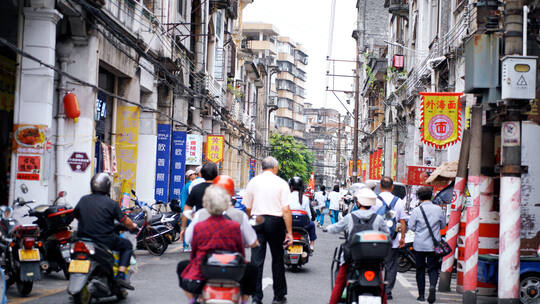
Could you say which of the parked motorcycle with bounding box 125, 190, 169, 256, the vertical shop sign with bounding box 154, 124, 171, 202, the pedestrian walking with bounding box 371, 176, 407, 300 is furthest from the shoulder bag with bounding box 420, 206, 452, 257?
the vertical shop sign with bounding box 154, 124, 171, 202

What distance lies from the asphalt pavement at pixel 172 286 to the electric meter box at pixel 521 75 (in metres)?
3.33

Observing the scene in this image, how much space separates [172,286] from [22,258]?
8.37 ft

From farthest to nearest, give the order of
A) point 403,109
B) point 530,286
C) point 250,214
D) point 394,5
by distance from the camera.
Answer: point 394,5
point 403,109
point 530,286
point 250,214

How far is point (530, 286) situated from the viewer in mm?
10477

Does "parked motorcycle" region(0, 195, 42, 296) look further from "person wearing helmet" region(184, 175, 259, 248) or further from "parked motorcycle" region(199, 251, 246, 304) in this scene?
"parked motorcycle" region(199, 251, 246, 304)

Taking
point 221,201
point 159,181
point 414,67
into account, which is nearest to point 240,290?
point 221,201

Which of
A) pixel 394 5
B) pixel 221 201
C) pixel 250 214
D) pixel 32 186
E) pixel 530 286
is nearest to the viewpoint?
pixel 221 201

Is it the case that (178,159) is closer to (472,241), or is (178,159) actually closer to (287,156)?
(472,241)

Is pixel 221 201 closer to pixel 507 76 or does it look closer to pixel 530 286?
pixel 507 76

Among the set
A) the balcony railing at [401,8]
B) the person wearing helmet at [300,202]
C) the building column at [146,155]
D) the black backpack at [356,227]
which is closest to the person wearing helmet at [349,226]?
the black backpack at [356,227]

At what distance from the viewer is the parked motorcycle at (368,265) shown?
7.70m

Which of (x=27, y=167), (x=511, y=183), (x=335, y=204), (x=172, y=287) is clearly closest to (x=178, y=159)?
(x=335, y=204)

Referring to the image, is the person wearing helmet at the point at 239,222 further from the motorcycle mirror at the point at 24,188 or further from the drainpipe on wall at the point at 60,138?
the drainpipe on wall at the point at 60,138

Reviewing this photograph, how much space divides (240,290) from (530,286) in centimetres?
558
